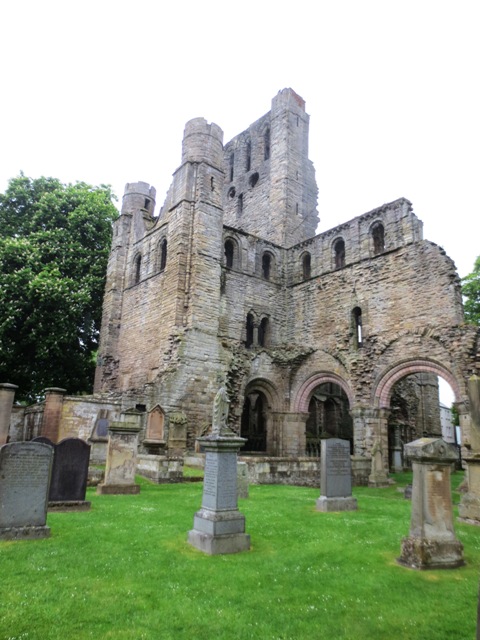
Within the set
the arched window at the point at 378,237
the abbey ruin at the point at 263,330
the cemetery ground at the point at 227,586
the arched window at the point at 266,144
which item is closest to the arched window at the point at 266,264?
the abbey ruin at the point at 263,330

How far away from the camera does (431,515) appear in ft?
18.9

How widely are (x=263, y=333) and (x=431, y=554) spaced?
59.1 ft

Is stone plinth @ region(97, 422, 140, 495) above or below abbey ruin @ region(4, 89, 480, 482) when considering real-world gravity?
below

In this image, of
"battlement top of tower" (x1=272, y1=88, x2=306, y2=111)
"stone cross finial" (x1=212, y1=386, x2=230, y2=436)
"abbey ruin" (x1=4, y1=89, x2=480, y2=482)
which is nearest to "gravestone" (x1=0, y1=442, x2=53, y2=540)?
"stone cross finial" (x1=212, y1=386, x2=230, y2=436)

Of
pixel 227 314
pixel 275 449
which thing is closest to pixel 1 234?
pixel 227 314

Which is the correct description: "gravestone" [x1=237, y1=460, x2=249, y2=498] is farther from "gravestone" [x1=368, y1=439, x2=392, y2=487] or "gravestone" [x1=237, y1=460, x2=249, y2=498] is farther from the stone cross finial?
"gravestone" [x1=368, y1=439, x2=392, y2=487]

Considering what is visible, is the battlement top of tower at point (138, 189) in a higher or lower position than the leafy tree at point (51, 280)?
higher

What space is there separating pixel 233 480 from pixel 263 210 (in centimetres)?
2588

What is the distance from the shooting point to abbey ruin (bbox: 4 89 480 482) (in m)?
17.5

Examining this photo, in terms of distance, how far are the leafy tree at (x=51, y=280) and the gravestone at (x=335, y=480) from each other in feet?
54.0

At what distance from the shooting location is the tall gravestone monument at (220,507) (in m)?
6.06

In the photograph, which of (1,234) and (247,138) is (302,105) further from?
A: (1,234)

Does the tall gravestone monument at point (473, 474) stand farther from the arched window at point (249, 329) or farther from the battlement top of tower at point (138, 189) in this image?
the battlement top of tower at point (138, 189)

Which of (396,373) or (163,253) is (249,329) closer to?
(163,253)
